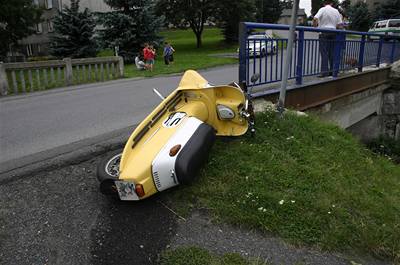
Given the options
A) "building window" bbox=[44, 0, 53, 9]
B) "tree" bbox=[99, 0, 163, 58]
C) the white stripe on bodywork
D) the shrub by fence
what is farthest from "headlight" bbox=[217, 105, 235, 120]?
"building window" bbox=[44, 0, 53, 9]

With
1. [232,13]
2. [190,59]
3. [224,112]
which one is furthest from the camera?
[232,13]

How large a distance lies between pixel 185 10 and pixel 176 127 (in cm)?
3516

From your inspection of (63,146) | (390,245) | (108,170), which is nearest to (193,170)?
(108,170)

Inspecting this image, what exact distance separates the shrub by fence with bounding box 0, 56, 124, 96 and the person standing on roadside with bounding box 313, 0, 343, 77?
835 centimetres

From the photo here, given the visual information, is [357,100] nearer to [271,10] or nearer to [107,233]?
[107,233]

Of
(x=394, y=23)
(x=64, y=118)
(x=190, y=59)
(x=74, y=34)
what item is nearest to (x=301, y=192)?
(x=64, y=118)

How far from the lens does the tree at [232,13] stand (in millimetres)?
36594

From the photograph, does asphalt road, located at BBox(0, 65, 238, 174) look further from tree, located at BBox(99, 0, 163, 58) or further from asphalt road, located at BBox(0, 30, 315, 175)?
tree, located at BBox(99, 0, 163, 58)

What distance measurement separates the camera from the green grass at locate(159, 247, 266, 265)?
2844 mm

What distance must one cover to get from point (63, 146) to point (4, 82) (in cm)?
741

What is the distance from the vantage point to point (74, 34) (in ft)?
79.2

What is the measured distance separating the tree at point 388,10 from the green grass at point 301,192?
52.2 m

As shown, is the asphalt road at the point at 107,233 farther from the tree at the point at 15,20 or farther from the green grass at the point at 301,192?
the tree at the point at 15,20

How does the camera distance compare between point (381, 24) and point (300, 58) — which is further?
point (381, 24)
